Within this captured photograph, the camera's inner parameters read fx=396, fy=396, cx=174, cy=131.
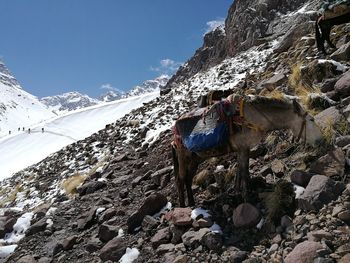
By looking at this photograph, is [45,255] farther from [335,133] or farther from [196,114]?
[335,133]

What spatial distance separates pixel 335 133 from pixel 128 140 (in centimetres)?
1294

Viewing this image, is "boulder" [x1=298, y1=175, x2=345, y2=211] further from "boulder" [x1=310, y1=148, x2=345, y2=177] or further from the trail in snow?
the trail in snow

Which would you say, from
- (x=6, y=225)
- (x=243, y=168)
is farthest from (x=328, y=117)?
(x=6, y=225)

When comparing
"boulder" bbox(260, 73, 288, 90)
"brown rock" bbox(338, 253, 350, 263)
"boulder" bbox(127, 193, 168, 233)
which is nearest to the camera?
"brown rock" bbox(338, 253, 350, 263)

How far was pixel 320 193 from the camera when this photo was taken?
5156 millimetres

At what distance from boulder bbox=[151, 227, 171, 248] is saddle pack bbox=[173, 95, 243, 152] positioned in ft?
4.78

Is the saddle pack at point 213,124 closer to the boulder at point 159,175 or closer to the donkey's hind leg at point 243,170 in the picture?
the donkey's hind leg at point 243,170

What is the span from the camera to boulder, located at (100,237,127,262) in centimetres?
673

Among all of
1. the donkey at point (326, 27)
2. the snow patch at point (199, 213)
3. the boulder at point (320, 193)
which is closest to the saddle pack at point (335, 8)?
the donkey at point (326, 27)

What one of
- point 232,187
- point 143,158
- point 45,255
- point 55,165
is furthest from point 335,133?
point 55,165

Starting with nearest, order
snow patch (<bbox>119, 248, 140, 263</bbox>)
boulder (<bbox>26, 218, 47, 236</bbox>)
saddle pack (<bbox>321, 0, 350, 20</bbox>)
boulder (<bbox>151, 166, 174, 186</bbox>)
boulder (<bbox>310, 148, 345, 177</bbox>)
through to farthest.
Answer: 1. boulder (<bbox>310, 148, 345, 177</bbox>)
2. snow patch (<bbox>119, 248, 140, 263</bbox>)
3. boulder (<bbox>26, 218, 47, 236</bbox>)
4. boulder (<bbox>151, 166, 174, 186</bbox>)
5. saddle pack (<bbox>321, 0, 350, 20</bbox>)

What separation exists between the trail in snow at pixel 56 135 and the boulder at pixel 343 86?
37.1 metres

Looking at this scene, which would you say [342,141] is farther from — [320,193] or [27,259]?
[27,259]

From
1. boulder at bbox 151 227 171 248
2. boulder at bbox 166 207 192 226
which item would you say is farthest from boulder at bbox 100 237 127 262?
boulder at bbox 166 207 192 226
